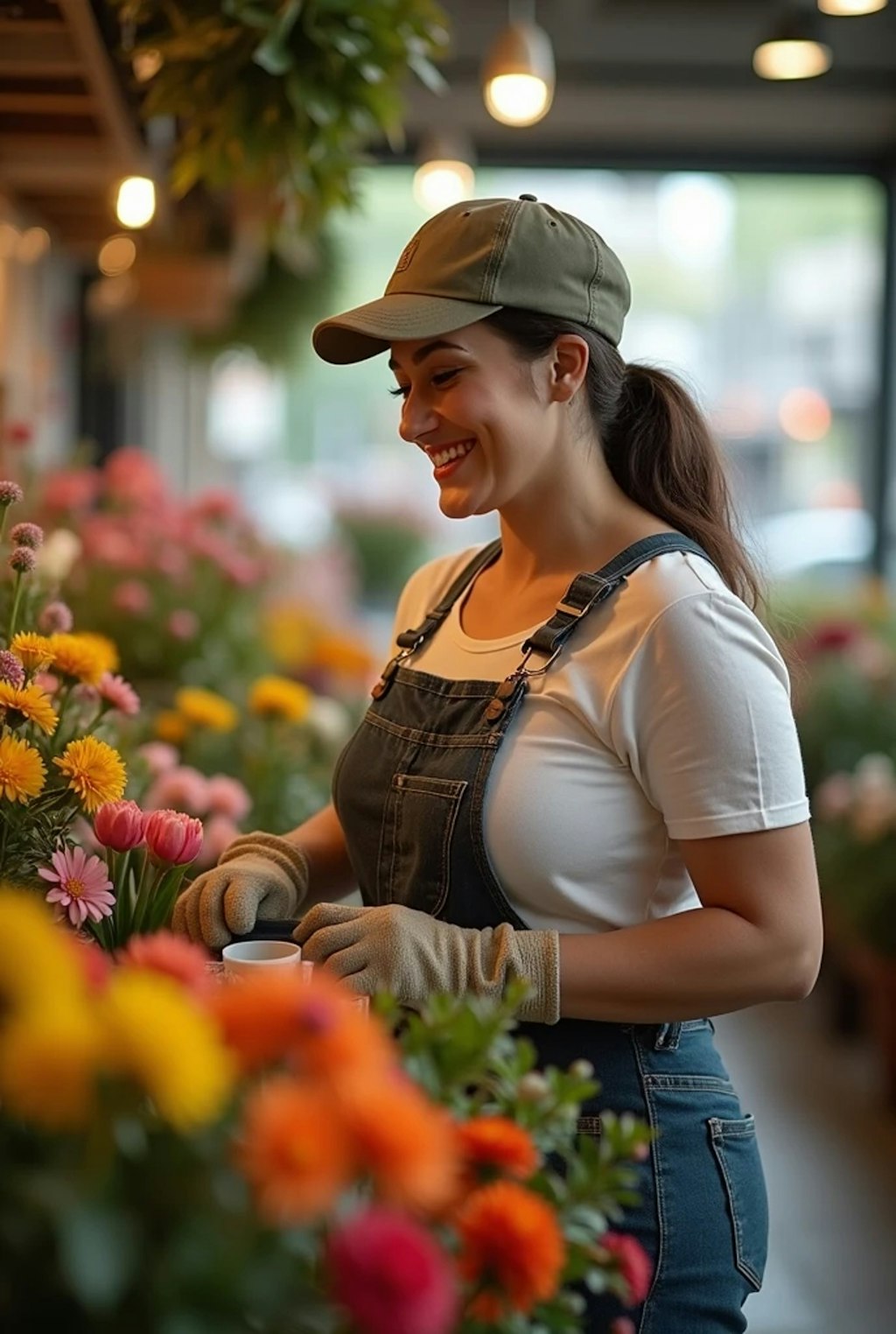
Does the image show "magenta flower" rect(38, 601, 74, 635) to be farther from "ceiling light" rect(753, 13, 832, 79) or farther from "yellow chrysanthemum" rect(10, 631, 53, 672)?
"ceiling light" rect(753, 13, 832, 79)

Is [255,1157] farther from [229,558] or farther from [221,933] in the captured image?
[229,558]

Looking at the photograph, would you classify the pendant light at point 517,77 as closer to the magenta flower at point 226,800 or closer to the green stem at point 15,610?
the magenta flower at point 226,800

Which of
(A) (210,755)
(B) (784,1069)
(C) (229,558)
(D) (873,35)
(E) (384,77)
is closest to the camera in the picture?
(E) (384,77)

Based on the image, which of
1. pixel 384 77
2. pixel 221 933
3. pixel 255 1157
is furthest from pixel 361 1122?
pixel 384 77

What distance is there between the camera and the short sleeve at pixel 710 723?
1322 millimetres

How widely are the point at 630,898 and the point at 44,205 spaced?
2.60m

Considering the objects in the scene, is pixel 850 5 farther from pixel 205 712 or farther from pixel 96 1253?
pixel 96 1253

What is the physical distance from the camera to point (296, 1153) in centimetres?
55

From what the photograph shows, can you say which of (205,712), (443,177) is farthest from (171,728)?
(443,177)

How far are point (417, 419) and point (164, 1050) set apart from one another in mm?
986

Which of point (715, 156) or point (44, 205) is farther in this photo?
point (715, 156)

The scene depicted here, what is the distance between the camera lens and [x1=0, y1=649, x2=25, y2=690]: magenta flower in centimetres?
119

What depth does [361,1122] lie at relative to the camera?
1.82 ft

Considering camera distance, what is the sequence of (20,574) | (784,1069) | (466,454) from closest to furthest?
(20,574)
(466,454)
(784,1069)
